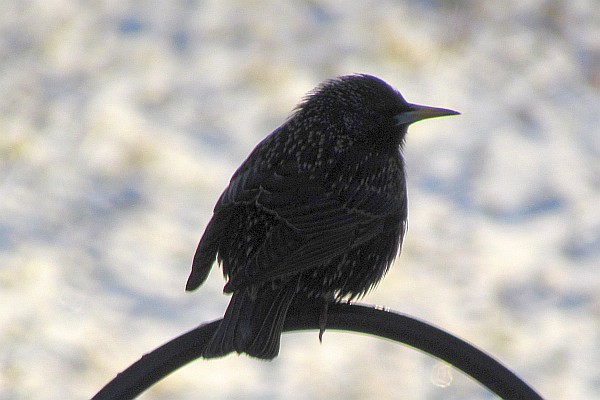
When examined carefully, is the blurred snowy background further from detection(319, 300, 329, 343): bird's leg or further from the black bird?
detection(319, 300, 329, 343): bird's leg

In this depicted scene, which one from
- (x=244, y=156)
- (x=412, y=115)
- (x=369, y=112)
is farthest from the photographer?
(x=244, y=156)

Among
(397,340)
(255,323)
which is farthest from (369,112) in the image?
(397,340)

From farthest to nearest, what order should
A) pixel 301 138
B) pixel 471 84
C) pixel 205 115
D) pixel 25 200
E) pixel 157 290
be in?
pixel 471 84
pixel 205 115
pixel 25 200
pixel 157 290
pixel 301 138

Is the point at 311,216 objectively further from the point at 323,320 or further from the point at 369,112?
the point at 369,112

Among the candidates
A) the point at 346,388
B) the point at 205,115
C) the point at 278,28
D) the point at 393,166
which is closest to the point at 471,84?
the point at 278,28

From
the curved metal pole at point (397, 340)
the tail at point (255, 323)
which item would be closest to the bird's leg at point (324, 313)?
the tail at point (255, 323)

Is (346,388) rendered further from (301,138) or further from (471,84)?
(471,84)

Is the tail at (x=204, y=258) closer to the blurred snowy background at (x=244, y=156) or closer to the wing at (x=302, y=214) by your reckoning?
the wing at (x=302, y=214)
